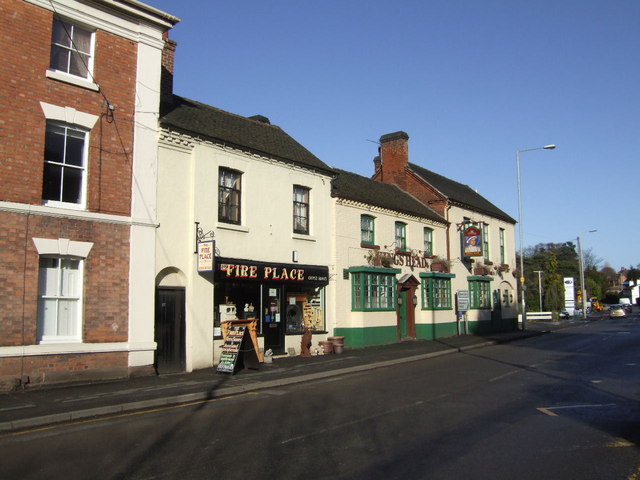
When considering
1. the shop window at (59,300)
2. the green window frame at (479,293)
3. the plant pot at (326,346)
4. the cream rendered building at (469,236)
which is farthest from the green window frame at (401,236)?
the shop window at (59,300)

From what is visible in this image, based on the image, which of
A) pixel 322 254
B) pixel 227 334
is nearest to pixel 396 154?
pixel 322 254

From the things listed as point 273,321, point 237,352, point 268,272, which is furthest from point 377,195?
point 237,352

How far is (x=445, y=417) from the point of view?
922 cm

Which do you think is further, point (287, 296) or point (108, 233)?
point (287, 296)

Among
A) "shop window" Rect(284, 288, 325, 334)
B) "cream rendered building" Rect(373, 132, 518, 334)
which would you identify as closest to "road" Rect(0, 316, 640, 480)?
"shop window" Rect(284, 288, 325, 334)

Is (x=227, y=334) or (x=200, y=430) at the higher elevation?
(x=227, y=334)

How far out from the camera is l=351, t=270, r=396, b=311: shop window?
2233 centimetres

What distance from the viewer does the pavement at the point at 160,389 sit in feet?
32.5

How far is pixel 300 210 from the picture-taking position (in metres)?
20.5

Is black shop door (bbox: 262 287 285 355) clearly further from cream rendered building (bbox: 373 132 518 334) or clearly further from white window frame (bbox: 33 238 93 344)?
cream rendered building (bbox: 373 132 518 334)

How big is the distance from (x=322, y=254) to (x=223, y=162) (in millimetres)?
5751

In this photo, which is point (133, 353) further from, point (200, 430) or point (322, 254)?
point (322, 254)

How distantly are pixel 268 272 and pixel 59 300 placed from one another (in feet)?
22.3

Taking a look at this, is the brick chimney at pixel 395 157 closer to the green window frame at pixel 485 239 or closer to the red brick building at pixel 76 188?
the green window frame at pixel 485 239
